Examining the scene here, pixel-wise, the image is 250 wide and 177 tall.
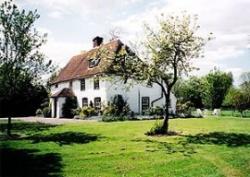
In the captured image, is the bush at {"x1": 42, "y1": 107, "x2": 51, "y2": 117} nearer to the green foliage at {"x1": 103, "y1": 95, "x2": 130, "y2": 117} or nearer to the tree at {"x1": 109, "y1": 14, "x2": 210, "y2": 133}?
the green foliage at {"x1": 103, "y1": 95, "x2": 130, "y2": 117}

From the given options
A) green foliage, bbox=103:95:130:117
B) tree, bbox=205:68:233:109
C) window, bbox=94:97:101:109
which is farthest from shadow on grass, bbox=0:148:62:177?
tree, bbox=205:68:233:109

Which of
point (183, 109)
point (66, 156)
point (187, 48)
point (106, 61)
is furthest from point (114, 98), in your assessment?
point (66, 156)

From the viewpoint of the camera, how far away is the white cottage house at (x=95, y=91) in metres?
46.6

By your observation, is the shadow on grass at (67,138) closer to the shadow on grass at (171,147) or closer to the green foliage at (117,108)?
the shadow on grass at (171,147)

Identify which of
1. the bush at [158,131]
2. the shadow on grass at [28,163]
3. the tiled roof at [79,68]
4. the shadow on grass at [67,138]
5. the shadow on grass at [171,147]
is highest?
the tiled roof at [79,68]

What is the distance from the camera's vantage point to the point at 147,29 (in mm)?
26297

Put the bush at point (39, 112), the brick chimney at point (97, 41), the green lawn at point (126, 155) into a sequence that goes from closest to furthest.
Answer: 1. the green lawn at point (126, 155)
2. the brick chimney at point (97, 41)
3. the bush at point (39, 112)

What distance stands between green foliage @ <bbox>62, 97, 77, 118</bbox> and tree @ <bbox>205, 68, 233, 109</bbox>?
32.0m

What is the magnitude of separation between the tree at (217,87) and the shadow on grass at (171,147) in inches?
2127

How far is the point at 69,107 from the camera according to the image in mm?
51469

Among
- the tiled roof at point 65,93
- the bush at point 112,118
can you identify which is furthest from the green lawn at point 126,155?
the tiled roof at point 65,93

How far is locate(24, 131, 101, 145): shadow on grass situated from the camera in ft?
75.4

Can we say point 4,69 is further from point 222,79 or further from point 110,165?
point 222,79

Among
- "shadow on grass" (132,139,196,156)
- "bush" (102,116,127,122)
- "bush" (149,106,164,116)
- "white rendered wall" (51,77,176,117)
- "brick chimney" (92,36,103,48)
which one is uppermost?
"brick chimney" (92,36,103,48)
